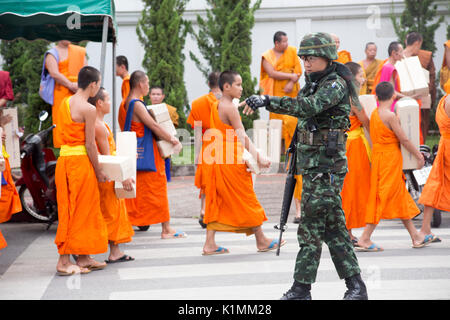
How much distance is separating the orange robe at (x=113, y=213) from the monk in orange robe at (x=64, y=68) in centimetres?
233

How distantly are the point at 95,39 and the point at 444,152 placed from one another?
4.74 m

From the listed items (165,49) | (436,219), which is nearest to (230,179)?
(436,219)

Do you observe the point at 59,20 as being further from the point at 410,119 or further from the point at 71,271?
the point at 410,119

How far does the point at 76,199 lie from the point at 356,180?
9.62ft

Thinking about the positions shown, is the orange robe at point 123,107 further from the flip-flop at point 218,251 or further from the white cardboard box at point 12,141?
the flip-flop at point 218,251

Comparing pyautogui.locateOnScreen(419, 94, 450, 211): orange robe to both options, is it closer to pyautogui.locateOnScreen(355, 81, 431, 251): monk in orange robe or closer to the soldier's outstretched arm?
pyautogui.locateOnScreen(355, 81, 431, 251): monk in orange robe

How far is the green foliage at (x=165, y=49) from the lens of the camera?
15.7m

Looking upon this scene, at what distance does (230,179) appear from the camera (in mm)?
6992

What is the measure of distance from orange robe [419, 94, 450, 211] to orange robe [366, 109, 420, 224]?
0.96ft

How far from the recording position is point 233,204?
693 cm

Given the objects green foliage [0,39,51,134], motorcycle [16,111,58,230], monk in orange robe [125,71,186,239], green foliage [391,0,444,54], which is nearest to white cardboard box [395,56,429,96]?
monk in orange robe [125,71,186,239]

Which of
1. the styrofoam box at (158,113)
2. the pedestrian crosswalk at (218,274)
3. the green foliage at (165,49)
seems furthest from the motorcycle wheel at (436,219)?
the green foliage at (165,49)

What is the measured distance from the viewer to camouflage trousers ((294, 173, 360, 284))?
4918mm
